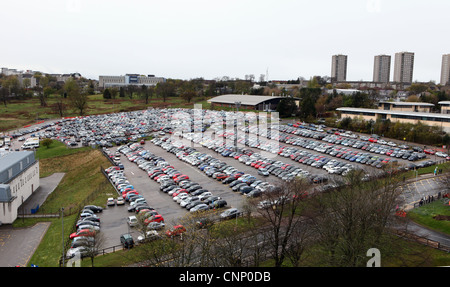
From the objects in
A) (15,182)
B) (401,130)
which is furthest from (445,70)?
(15,182)

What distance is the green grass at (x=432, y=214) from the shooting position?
1936 centimetres

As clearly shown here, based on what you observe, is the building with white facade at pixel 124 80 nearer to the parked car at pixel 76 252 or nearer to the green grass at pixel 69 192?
the green grass at pixel 69 192

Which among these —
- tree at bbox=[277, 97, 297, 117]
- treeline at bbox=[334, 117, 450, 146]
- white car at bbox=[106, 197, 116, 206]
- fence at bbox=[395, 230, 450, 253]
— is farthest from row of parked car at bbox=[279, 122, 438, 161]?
white car at bbox=[106, 197, 116, 206]

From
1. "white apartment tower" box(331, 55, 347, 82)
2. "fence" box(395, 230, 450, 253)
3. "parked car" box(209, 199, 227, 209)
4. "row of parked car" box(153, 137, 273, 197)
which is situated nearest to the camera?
"fence" box(395, 230, 450, 253)

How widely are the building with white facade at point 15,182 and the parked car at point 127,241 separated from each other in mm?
9484

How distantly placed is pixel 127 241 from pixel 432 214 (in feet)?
60.4

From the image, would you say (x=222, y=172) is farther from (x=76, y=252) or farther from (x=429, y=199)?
(x=429, y=199)

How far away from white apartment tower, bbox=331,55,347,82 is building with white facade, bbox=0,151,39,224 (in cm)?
15189

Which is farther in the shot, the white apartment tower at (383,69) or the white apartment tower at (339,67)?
the white apartment tower at (339,67)

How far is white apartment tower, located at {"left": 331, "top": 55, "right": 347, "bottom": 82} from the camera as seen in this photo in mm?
160125

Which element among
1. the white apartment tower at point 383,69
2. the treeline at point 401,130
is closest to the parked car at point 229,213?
the treeline at point 401,130

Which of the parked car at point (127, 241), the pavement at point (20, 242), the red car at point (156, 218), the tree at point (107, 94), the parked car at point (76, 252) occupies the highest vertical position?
the tree at point (107, 94)

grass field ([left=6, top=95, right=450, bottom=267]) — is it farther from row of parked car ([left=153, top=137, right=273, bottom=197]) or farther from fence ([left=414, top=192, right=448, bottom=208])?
row of parked car ([left=153, top=137, right=273, bottom=197])
